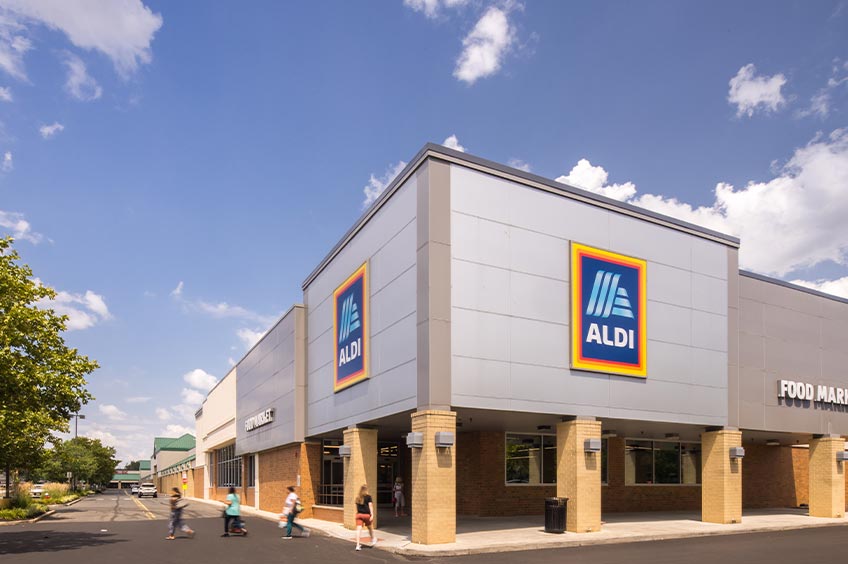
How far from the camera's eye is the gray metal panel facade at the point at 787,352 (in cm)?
2925

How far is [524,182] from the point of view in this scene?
23.5 m

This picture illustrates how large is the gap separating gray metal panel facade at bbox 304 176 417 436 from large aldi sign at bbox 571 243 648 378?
547 cm

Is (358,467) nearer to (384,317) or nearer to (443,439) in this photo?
(384,317)

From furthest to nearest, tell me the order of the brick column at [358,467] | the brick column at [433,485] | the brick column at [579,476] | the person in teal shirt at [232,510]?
the brick column at [358,467]
the person in teal shirt at [232,510]
the brick column at [579,476]
the brick column at [433,485]

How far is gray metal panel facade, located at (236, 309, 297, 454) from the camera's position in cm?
3612

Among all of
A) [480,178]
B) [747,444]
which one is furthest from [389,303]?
[747,444]

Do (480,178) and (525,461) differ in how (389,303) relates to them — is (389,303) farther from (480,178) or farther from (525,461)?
(525,461)

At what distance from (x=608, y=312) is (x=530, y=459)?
9.57m

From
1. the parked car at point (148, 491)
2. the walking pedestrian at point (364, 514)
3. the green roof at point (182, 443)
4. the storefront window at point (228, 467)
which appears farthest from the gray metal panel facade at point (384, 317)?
the green roof at point (182, 443)

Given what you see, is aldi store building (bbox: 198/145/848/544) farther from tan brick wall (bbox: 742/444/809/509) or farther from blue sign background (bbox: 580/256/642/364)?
tan brick wall (bbox: 742/444/809/509)

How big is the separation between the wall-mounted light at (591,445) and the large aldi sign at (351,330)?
781cm

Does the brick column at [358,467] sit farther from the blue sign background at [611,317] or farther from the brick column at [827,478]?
the brick column at [827,478]

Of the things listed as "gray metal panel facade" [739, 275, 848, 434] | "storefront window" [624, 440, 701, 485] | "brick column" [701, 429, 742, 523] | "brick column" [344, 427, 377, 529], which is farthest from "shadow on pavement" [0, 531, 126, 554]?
"gray metal panel facade" [739, 275, 848, 434]

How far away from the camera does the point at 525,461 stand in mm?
31234
